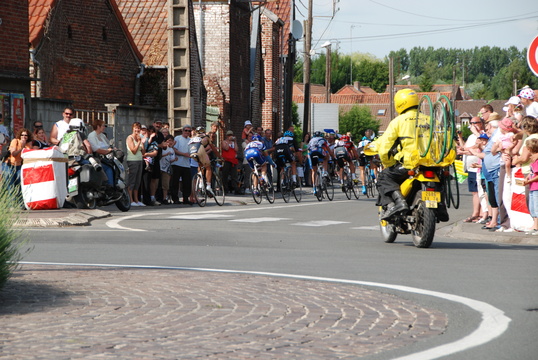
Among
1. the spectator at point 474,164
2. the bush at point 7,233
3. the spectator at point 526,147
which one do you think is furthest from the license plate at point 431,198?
the bush at point 7,233

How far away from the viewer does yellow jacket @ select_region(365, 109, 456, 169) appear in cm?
1284

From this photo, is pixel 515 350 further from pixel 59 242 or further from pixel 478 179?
pixel 478 179

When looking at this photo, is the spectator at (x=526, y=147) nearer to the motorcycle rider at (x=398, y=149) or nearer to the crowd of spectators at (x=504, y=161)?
the crowd of spectators at (x=504, y=161)

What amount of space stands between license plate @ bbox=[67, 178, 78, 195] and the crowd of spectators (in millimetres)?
7433

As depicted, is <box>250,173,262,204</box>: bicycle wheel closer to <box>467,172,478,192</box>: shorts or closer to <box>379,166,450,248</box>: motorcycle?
<box>467,172,478,192</box>: shorts

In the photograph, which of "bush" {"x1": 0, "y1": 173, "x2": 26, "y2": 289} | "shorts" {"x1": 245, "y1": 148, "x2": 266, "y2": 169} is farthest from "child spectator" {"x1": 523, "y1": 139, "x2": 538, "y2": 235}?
"shorts" {"x1": 245, "y1": 148, "x2": 266, "y2": 169}

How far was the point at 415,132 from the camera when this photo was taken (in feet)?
42.5

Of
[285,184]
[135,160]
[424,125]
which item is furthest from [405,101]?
[285,184]

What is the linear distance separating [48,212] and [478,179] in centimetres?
773

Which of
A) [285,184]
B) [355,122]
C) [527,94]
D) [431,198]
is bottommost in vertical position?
[285,184]

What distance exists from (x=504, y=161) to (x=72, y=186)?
8508 millimetres

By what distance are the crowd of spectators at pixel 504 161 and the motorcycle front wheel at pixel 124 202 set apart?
271 inches

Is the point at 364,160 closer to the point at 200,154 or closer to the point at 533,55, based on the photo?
the point at 200,154

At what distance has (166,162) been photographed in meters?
23.3
